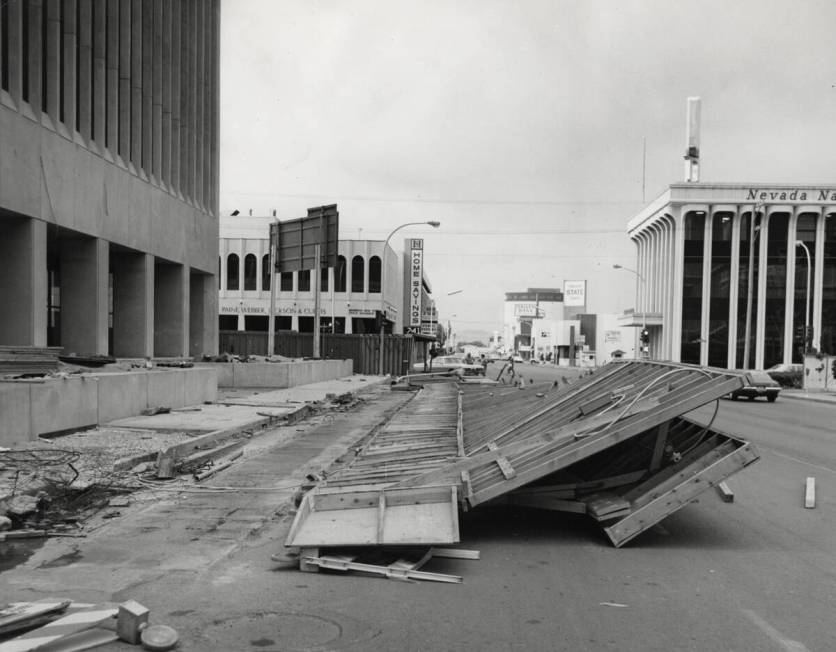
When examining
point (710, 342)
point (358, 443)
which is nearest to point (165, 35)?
point (358, 443)

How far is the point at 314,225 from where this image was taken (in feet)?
119

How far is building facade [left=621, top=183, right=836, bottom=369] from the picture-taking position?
66.9 meters

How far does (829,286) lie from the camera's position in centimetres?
6819

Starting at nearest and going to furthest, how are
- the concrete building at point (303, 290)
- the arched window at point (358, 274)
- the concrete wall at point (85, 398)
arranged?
the concrete wall at point (85, 398)
the concrete building at point (303, 290)
the arched window at point (358, 274)

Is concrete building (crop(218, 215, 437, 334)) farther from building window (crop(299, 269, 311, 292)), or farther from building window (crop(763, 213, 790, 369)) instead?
building window (crop(763, 213, 790, 369))

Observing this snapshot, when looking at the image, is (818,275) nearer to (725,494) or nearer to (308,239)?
(308,239)

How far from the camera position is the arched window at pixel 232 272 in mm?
65125

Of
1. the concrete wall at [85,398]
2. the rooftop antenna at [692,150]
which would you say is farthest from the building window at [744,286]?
the concrete wall at [85,398]

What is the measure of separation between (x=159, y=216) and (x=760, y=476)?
23162 mm

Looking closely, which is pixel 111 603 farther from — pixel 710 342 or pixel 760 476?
pixel 710 342

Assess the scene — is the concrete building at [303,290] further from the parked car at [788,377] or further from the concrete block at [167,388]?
the concrete block at [167,388]

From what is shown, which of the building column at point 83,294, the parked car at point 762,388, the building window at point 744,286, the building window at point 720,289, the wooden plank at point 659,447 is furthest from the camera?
the building window at point 720,289

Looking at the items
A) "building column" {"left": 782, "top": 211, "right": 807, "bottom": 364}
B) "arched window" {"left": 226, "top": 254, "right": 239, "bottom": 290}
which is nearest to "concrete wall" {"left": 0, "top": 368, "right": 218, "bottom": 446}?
"arched window" {"left": 226, "top": 254, "right": 239, "bottom": 290}

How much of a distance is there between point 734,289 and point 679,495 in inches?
2605
